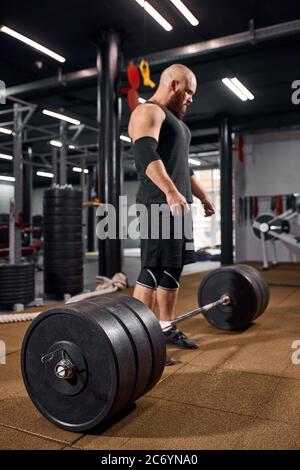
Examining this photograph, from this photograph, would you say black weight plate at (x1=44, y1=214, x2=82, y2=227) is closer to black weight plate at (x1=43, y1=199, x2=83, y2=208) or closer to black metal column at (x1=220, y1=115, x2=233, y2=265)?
black weight plate at (x1=43, y1=199, x2=83, y2=208)

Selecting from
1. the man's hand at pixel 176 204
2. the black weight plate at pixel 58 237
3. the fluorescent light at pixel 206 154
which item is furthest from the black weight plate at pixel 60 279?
the fluorescent light at pixel 206 154

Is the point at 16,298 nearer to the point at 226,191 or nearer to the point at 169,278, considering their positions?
the point at 169,278

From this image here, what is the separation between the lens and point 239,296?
194cm

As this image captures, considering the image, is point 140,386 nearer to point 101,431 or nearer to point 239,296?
point 101,431

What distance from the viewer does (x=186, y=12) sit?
357cm

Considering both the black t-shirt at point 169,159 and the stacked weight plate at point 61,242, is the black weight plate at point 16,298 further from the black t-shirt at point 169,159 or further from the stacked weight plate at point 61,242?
the black t-shirt at point 169,159

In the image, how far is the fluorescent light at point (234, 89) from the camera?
17.1 ft

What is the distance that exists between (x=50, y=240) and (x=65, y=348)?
235cm

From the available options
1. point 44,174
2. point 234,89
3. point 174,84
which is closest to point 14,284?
point 174,84

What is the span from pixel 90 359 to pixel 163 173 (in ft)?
2.19

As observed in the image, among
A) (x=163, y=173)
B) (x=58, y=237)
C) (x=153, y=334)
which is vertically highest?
(x=163, y=173)

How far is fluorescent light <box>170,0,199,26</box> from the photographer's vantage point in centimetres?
341

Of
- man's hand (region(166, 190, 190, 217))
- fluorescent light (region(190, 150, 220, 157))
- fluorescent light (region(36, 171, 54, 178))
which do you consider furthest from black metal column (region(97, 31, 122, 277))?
fluorescent light (region(36, 171, 54, 178))

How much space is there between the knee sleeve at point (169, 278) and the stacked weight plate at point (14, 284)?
150 centimetres
